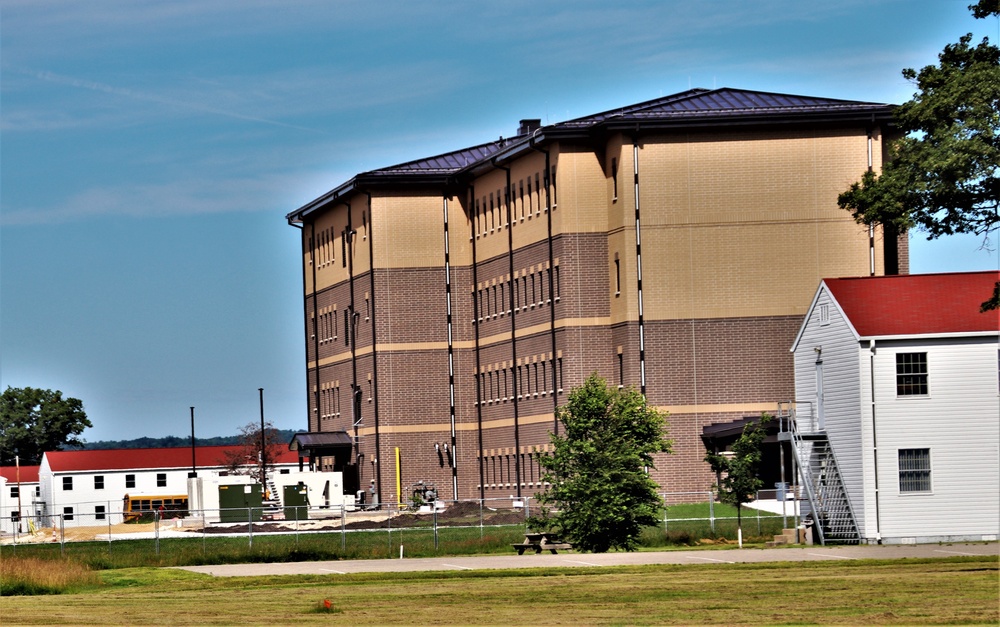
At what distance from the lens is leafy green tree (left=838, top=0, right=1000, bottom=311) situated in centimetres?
3741

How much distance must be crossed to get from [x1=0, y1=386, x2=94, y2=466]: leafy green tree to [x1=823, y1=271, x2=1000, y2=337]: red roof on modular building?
14802 cm

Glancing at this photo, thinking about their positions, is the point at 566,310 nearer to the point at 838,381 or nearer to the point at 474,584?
the point at 838,381

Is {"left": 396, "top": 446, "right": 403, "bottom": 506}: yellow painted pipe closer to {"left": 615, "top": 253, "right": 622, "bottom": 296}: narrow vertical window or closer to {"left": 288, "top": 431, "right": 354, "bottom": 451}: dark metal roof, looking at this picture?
{"left": 288, "top": 431, "right": 354, "bottom": 451}: dark metal roof

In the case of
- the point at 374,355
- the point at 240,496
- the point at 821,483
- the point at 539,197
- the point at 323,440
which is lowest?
the point at 240,496

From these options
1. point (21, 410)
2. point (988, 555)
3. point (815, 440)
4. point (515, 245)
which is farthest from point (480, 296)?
point (21, 410)

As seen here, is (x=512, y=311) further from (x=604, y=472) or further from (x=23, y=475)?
(x=23, y=475)

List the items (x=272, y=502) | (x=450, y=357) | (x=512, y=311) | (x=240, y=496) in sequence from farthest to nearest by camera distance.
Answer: (x=272, y=502)
(x=240, y=496)
(x=450, y=357)
(x=512, y=311)

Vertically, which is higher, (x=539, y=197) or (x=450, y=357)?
(x=539, y=197)

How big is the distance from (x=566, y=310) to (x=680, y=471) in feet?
30.4

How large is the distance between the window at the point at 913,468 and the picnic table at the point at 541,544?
9.99 m

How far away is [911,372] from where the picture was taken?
53.4 metres

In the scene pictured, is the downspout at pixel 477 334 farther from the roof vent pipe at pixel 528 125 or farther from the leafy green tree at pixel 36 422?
the leafy green tree at pixel 36 422

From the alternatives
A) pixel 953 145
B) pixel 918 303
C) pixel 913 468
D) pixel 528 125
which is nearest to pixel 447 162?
pixel 528 125

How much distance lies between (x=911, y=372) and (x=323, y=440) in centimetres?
5216
